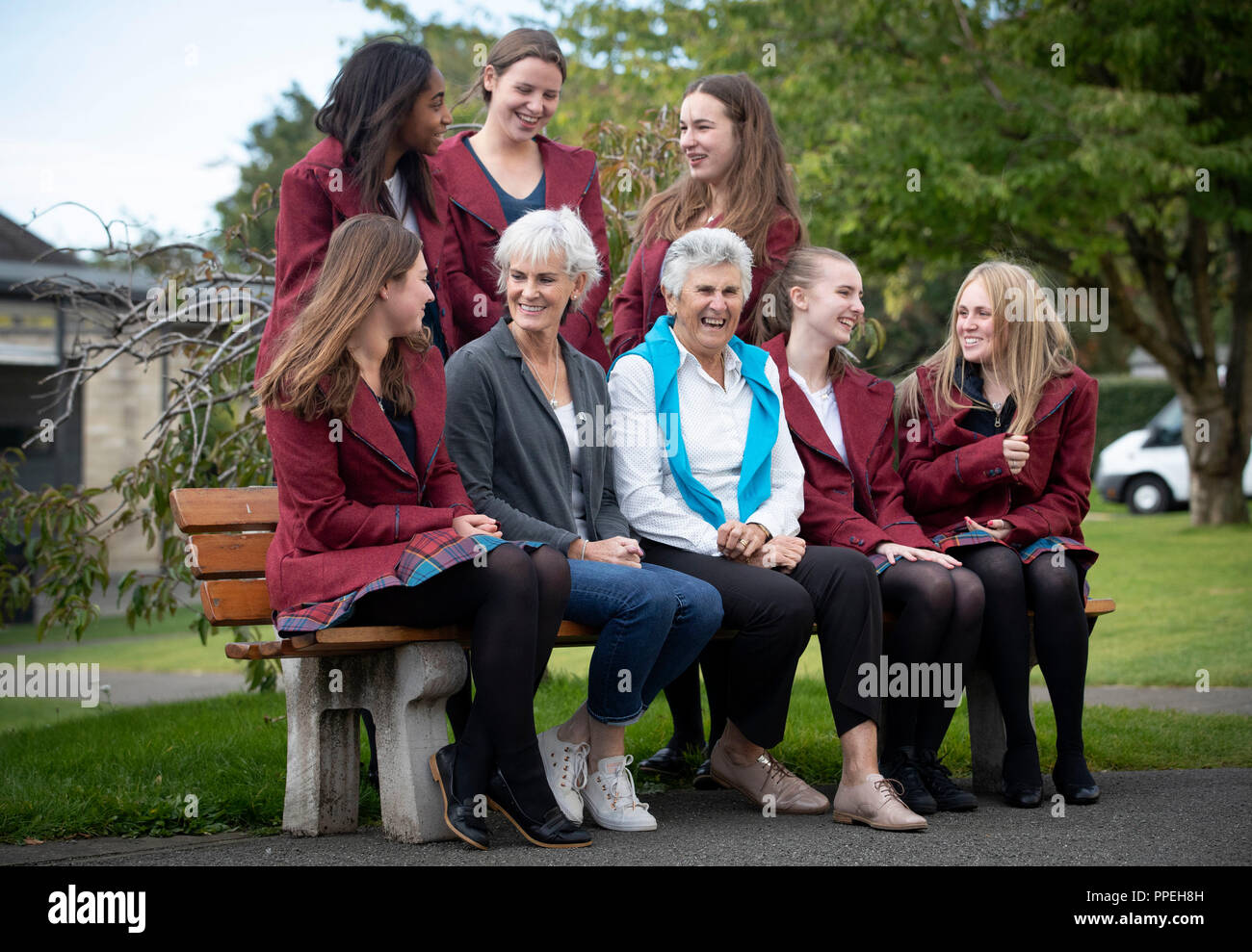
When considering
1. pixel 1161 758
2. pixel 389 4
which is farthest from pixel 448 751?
pixel 389 4

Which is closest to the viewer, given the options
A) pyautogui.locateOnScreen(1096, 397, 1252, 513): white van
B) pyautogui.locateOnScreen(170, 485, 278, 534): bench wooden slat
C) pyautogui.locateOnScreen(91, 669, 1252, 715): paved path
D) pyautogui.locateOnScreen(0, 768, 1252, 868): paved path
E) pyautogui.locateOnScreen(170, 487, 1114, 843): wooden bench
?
pyautogui.locateOnScreen(0, 768, 1252, 868): paved path

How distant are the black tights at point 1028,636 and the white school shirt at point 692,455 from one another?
2.44ft

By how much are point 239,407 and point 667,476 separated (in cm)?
375

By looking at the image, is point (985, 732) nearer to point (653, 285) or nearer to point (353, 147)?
point (653, 285)

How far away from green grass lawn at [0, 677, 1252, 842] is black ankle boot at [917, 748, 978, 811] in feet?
2.03

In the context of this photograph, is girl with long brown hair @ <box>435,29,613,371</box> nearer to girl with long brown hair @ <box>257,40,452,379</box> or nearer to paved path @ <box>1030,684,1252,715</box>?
girl with long brown hair @ <box>257,40,452,379</box>

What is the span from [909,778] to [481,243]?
98.0 inches

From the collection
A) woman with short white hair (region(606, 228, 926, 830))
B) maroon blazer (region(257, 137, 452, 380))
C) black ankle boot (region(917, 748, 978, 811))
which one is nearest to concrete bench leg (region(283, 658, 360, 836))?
maroon blazer (region(257, 137, 452, 380))

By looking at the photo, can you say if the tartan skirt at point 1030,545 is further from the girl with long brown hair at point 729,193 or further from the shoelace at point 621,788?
the shoelace at point 621,788

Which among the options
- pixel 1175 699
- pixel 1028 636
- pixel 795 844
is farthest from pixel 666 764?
pixel 1175 699

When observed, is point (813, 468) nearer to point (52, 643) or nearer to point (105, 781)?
point (105, 781)

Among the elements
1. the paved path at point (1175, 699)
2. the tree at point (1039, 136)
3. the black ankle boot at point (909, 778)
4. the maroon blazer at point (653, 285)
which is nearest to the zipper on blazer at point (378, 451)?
the maroon blazer at point (653, 285)

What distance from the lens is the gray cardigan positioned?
4430 millimetres

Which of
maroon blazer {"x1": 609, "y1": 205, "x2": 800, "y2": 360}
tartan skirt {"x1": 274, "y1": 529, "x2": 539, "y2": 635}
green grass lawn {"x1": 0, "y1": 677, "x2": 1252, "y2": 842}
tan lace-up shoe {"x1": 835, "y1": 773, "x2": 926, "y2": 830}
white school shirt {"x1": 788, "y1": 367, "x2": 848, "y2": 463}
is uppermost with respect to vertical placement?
maroon blazer {"x1": 609, "y1": 205, "x2": 800, "y2": 360}
